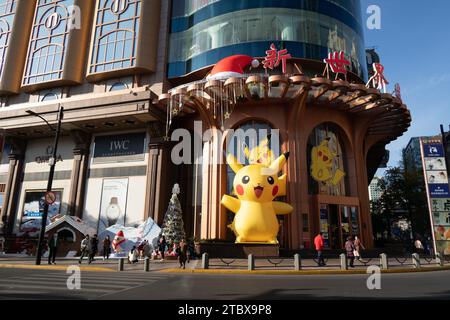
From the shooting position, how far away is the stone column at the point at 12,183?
33.7 metres

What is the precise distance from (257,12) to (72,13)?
20895mm

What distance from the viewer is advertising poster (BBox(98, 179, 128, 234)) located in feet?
98.9

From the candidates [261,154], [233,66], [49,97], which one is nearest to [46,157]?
[49,97]

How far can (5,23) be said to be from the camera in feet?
131

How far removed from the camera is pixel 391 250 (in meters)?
27.6

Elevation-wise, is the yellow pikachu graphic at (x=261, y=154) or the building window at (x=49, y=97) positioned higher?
the building window at (x=49, y=97)

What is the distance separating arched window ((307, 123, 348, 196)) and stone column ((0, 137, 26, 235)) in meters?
29.5

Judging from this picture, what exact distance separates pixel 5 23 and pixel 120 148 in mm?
23520

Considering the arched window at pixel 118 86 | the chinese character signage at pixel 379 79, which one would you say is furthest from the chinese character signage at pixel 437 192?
the arched window at pixel 118 86

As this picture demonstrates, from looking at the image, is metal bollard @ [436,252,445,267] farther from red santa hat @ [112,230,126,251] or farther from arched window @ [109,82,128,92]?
arched window @ [109,82,128,92]

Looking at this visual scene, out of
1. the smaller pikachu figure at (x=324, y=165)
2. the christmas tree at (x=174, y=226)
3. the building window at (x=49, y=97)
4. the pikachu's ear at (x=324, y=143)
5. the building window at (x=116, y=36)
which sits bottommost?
the christmas tree at (x=174, y=226)

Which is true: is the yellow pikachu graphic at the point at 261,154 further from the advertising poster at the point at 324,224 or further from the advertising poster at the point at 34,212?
the advertising poster at the point at 34,212

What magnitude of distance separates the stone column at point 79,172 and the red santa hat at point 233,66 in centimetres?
1534

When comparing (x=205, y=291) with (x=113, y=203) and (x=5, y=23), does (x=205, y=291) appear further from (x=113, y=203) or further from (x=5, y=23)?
(x=5, y=23)
